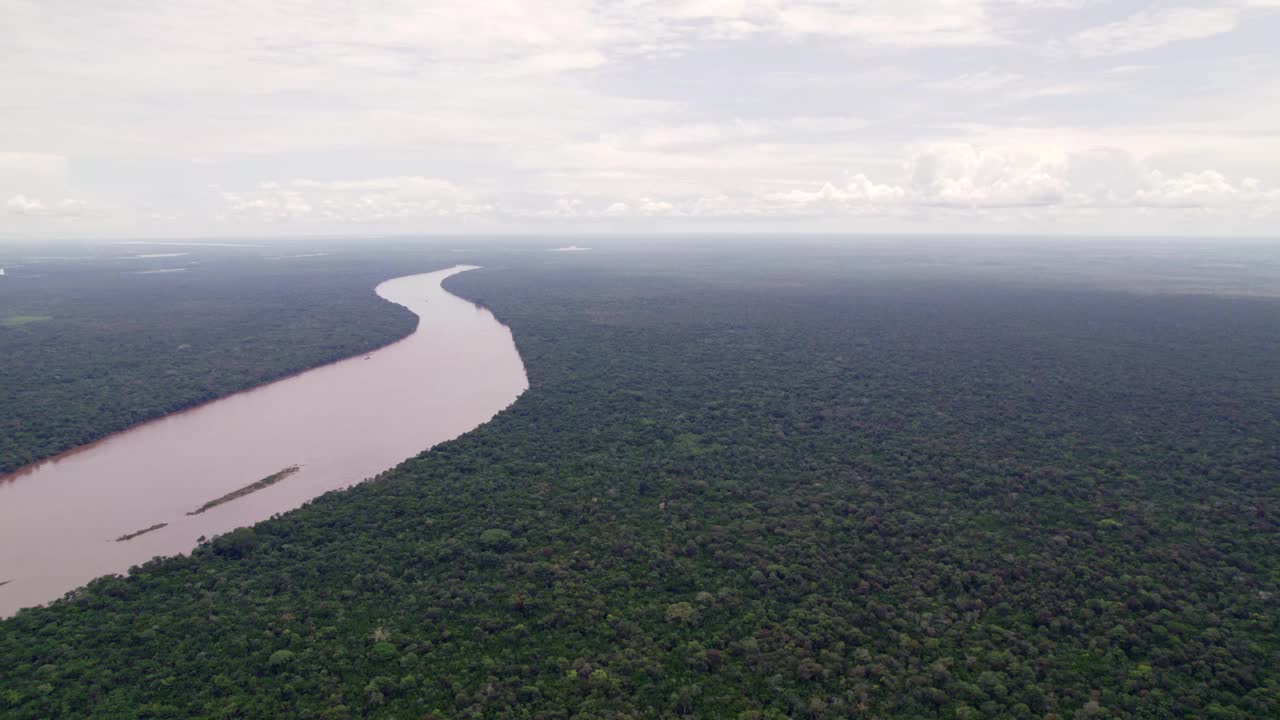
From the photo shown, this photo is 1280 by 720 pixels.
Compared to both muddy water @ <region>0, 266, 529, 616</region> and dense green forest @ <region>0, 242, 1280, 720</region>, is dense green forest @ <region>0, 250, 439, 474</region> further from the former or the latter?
dense green forest @ <region>0, 242, 1280, 720</region>

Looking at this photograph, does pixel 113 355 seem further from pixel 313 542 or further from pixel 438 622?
pixel 438 622

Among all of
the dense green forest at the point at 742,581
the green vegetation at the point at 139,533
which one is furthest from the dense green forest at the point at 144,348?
the dense green forest at the point at 742,581

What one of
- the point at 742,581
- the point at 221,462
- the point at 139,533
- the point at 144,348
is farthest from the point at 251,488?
the point at 144,348

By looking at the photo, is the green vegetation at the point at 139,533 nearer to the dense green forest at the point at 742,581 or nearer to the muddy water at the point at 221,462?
the muddy water at the point at 221,462

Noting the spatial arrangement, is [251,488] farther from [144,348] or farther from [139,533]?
[144,348]

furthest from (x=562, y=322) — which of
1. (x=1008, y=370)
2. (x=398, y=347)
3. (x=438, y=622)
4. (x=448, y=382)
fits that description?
(x=438, y=622)

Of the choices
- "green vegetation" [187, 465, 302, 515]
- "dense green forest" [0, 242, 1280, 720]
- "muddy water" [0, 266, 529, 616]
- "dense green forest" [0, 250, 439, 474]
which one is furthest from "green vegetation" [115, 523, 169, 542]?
"dense green forest" [0, 250, 439, 474]
